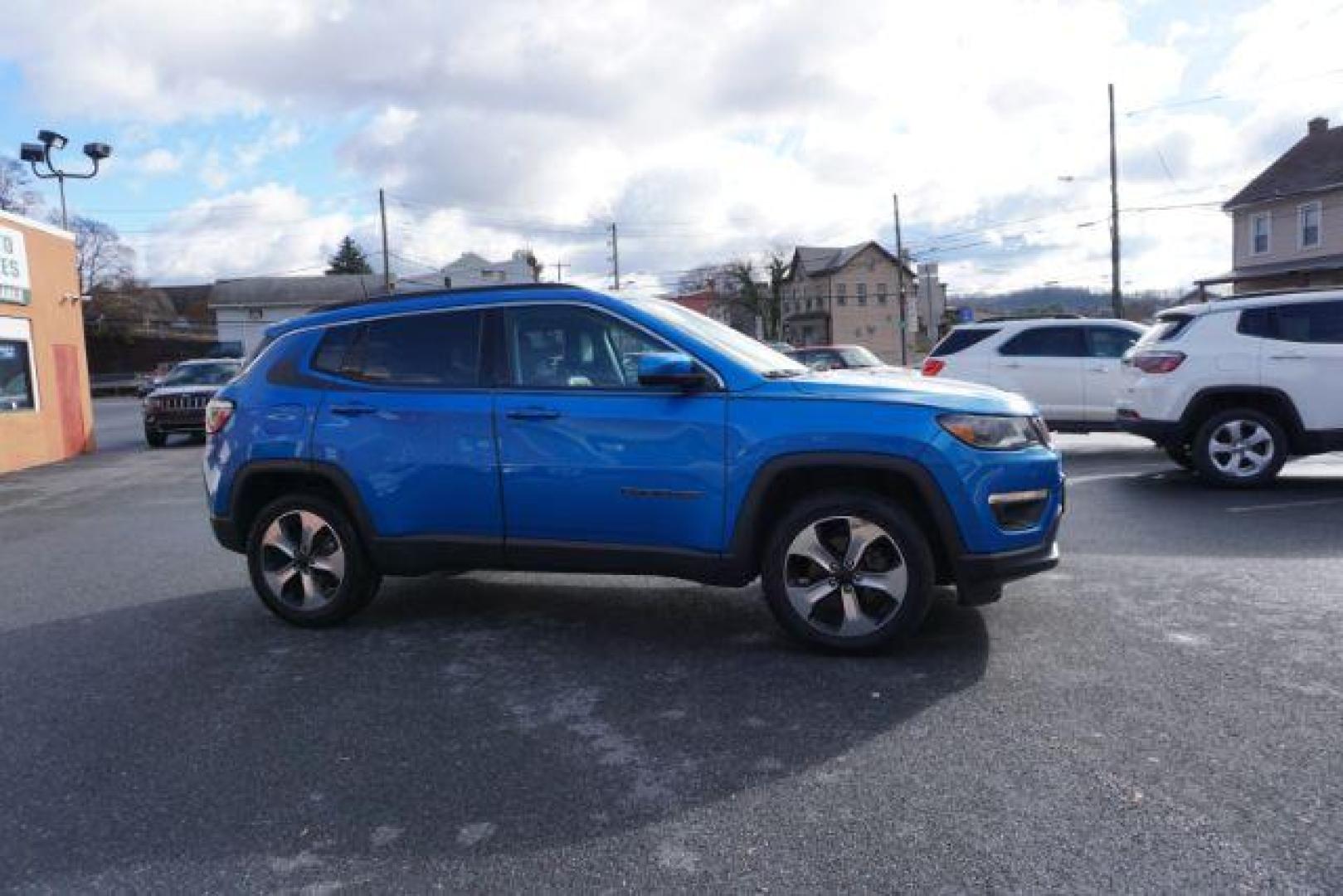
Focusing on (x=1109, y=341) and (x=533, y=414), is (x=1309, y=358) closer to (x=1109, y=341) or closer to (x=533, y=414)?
(x=1109, y=341)

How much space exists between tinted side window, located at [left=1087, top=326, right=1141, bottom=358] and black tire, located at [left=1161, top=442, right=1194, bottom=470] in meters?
2.56

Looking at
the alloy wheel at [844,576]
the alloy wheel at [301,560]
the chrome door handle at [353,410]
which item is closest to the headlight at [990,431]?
the alloy wheel at [844,576]

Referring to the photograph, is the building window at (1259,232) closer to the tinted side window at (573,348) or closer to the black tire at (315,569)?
the tinted side window at (573,348)

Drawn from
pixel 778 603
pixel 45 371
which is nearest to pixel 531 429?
pixel 778 603

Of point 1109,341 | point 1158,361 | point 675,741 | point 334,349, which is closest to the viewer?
point 675,741

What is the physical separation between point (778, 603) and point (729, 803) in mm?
1556

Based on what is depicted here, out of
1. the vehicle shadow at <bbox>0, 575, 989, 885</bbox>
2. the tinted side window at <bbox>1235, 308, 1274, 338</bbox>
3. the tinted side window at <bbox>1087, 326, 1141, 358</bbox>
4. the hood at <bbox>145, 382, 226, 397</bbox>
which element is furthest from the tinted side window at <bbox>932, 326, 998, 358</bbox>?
the hood at <bbox>145, 382, 226, 397</bbox>

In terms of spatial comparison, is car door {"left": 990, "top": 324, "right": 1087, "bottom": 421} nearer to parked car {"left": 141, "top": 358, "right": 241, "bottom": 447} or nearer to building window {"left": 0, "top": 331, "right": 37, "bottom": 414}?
parked car {"left": 141, "top": 358, "right": 241, "bottom": 447}

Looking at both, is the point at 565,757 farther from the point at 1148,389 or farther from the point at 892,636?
the point at 1148,389

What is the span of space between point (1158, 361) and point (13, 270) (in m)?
16.8

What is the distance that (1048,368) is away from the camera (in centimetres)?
1304

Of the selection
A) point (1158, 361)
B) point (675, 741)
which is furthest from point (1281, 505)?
point (675, 741)

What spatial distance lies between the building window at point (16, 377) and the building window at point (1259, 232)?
4037 cm

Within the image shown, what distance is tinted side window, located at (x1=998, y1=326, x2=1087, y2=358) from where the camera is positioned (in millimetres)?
13016
